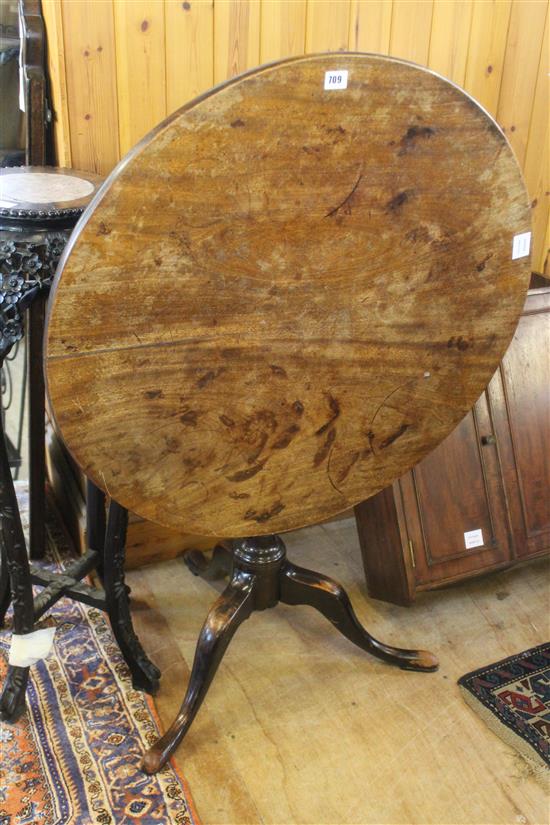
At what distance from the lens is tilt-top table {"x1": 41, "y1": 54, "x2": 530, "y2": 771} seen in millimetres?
1222

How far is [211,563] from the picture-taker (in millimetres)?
2201

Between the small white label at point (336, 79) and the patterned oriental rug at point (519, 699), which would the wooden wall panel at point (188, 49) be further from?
the patterned oriental rug at point (519, 699)

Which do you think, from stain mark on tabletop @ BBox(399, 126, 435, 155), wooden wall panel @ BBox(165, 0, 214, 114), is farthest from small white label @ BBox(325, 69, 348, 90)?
wooden wall panel @ BBox(165, 0, 214, 114)

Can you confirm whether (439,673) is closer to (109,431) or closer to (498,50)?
(109,431)

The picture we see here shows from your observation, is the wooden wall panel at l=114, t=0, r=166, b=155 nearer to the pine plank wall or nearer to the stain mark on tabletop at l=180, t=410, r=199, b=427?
the pine plank wall

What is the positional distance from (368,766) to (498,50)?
5.90 ft

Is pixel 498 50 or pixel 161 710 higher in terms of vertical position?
pixel 498 50

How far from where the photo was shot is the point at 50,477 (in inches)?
102

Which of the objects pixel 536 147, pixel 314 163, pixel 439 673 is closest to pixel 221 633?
pixel 439 673

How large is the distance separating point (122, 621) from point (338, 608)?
0.47 metres

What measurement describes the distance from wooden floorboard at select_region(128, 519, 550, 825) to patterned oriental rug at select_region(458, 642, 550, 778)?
3 cm

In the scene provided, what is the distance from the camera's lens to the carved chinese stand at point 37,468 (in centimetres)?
148

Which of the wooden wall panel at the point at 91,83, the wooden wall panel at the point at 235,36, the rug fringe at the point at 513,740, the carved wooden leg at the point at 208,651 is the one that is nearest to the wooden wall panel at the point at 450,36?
the wooden wall panel at the point at 235,36

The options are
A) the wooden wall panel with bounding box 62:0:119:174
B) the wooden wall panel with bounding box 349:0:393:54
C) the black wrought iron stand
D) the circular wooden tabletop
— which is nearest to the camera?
the circular wooden tabletop
